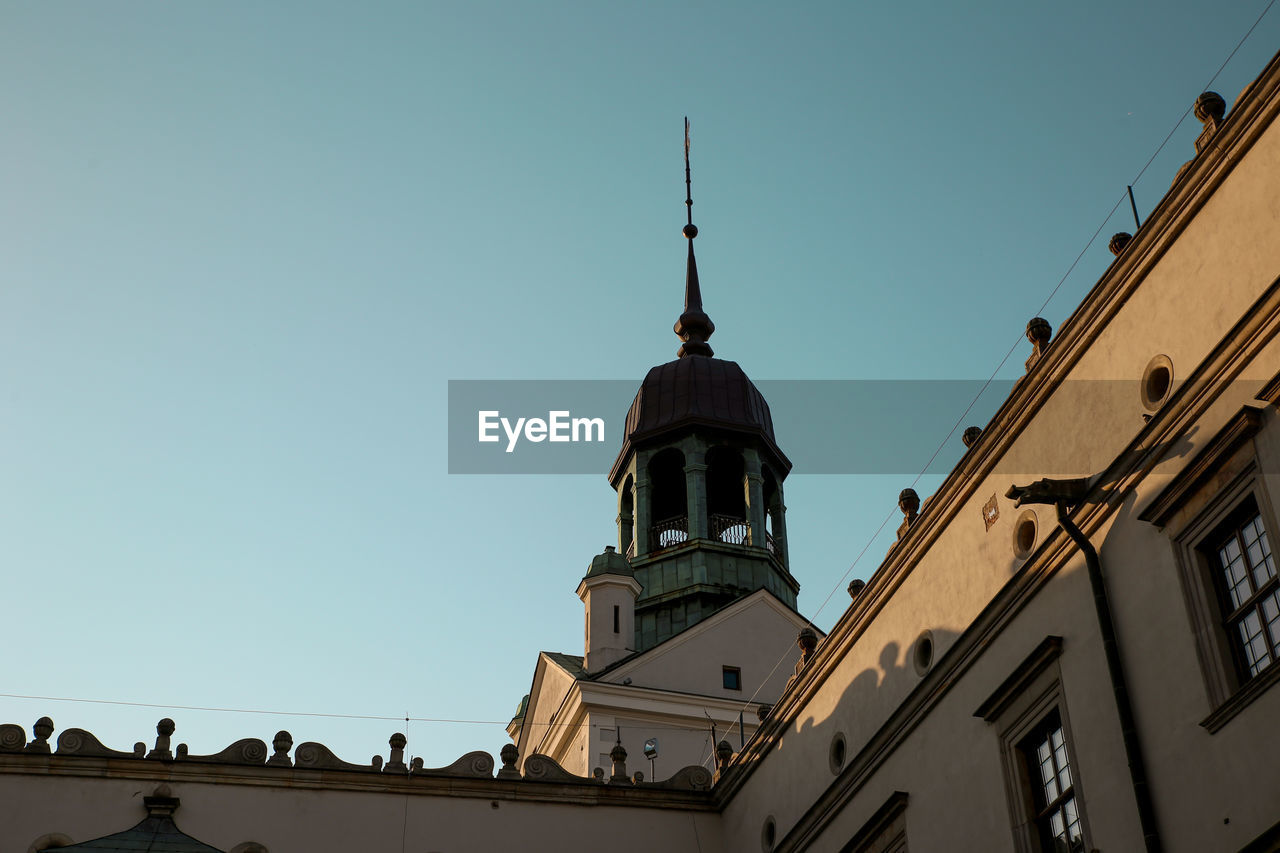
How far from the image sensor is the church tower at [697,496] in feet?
112

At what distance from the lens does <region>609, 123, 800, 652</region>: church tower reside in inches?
1347

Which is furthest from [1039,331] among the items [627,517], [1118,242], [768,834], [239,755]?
[627,517]

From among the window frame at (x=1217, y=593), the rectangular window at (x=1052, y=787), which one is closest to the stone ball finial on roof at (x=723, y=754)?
the rectangular window at (x=1052, y=787)

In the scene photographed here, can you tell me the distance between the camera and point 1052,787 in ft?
49.6

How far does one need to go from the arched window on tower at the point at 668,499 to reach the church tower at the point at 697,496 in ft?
0.07

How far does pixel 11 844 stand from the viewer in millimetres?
20719

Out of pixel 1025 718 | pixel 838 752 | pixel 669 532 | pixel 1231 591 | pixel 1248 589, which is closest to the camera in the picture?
pixel 1248 589

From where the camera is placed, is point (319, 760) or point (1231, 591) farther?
point (319, 760)

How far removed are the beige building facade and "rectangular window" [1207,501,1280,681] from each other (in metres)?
0.03

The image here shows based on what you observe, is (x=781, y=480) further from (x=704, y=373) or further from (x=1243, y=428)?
(x=1243, y=428)

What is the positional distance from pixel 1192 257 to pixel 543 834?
507 inches

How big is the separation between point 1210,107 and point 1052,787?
6.44 m

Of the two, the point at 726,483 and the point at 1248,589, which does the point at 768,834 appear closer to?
the point at 1248,589

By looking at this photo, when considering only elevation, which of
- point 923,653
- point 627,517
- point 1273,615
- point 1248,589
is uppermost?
point 627,517
